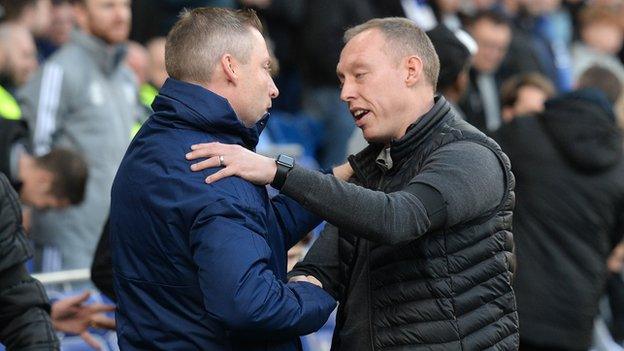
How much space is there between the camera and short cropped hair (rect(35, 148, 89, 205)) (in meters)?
6.46

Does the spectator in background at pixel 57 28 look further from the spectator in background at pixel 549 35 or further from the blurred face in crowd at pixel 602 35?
A: the blurred face in crowd at pixel 602 35

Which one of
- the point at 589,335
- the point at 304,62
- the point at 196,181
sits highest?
the point at 196,181

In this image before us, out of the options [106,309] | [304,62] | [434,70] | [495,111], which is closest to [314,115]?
[304,62]

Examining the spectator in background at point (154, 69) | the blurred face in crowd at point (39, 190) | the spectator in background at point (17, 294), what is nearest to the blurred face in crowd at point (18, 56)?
the spectator in background at point (154, 69)

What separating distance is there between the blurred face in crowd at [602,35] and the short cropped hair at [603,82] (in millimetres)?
3230

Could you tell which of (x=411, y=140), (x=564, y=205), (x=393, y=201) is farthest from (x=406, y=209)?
(x=564, y=205)

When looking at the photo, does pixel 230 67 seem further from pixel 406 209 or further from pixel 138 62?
pixel 138 62

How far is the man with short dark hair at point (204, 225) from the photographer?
369cm

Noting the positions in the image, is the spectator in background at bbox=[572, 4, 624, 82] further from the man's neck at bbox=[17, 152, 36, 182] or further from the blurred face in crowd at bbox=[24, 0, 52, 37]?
the man's neck at bbox=[17, 152, 36, 182]

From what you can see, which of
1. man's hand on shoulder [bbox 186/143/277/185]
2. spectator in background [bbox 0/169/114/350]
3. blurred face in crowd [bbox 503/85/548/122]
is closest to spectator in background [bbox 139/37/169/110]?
blurred face in crowd [bbox 503/85/548/122]

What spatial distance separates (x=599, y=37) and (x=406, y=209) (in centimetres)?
805

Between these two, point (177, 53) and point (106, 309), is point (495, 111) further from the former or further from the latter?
point (177, 53)

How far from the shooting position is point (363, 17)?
32.0 feet

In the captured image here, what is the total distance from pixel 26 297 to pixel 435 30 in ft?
9.51
